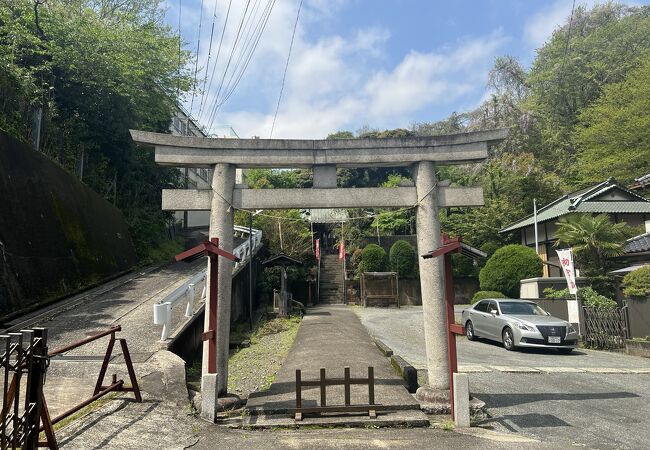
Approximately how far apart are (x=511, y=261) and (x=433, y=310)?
16.5m

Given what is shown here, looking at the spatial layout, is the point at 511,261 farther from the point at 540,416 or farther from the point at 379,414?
the point at 379,414

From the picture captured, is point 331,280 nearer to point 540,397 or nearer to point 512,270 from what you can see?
point 512,270

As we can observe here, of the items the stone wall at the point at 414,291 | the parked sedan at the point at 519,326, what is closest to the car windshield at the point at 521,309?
the parked sedan at the point at 519,326

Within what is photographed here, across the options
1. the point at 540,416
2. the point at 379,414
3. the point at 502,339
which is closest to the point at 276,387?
the point at 379,414

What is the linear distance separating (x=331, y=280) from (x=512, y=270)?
13.4 m

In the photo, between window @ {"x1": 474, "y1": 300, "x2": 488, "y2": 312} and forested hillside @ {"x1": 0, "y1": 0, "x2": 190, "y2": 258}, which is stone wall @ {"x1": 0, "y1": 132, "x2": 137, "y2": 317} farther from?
window @ {"x1": 474, "y1": 300, "x2": 488, "y2": 312}

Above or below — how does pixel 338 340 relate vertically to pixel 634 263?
below

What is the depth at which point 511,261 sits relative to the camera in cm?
2217

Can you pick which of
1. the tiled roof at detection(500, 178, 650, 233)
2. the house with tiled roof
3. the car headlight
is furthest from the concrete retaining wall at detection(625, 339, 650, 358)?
the tiled roof at detection(500, 178, 650, 233)

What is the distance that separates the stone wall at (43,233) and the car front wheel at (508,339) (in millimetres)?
13893

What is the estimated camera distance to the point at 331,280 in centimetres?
3177

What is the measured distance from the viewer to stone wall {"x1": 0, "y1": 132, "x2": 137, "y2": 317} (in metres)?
11.8

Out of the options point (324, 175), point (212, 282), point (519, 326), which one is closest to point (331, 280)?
point (519, 326)

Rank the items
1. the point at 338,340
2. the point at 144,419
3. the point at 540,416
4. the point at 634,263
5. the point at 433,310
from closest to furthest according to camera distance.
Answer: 1. the point at 144,419
2. the point at 540,416
3. the point at 433,310
4. the point at 338,340
5. the point at 634,263
